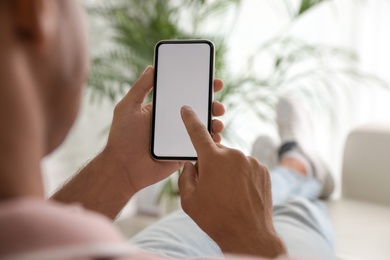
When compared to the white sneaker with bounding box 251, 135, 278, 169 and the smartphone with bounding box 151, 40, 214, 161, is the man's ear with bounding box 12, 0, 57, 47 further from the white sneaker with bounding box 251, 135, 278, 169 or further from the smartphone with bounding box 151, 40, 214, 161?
the white sneaker with bounding box 251, 135, 278, 169

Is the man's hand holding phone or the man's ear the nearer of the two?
the man's ear

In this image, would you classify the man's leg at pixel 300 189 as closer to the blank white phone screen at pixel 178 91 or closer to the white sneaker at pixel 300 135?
the white sneaker at pixel 300 135

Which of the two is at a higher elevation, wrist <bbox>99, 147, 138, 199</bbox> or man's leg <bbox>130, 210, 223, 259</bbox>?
wrist <bbox>99, 147, 138, 199</bbox>

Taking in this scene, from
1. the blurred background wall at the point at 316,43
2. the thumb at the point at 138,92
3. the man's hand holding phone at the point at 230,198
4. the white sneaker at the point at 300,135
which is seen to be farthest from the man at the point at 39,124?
the blurred background wall at the point at 316,43

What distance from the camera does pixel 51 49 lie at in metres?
0.38

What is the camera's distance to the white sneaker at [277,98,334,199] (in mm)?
1657

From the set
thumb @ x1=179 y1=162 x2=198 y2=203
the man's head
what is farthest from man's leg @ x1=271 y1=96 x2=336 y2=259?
the man's head

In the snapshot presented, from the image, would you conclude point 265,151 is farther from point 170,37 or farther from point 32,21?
point 32,21

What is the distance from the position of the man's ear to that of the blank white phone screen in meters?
0.50

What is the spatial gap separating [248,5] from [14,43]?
2128 mm

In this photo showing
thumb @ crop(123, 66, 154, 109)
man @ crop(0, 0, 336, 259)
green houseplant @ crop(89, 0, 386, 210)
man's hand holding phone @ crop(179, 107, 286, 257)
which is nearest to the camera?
man @ crop(0, 0, 336, 259)

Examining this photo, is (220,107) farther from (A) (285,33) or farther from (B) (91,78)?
(A) (285,33)

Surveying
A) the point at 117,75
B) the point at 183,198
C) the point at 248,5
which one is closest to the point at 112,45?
the point at 117,75

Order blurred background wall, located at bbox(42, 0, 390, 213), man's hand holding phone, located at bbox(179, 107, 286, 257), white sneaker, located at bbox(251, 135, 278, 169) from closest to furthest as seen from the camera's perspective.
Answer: man's hand holding phone, located at bbox(179, 107, 286, 257)
white sneaker, located at bbox(251, 135, 278, 169)
blurred background wall, located at bbox(42, 0, 390, 213)
